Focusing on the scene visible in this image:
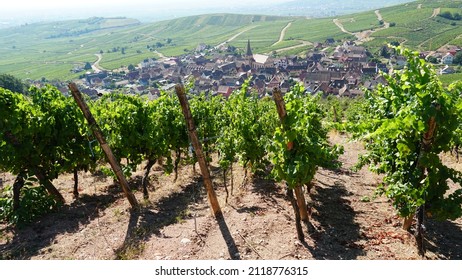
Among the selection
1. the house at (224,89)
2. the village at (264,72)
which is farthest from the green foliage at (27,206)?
the house at (224,89)

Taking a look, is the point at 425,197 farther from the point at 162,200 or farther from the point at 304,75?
the point at 304,75

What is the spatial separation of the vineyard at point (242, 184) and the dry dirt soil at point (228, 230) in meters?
0.05

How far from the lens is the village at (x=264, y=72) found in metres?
94.8

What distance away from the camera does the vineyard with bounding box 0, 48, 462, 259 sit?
8.06 m

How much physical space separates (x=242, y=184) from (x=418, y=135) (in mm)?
7722

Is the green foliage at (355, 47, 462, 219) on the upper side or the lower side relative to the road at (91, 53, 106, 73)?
upper

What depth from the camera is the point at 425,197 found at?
805 centimetres

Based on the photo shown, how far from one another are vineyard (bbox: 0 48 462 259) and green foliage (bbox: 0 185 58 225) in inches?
1.4

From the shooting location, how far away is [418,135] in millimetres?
7766

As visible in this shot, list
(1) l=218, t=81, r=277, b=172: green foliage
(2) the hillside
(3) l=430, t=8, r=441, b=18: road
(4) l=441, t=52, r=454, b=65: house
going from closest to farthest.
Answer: (1) l=218, t=81, r=277, b=172: green foliage
(4) l=441, t=52, r=454, b=65: house
(2) the hillside
(3) l=430, t=8, r=441, b=18: road

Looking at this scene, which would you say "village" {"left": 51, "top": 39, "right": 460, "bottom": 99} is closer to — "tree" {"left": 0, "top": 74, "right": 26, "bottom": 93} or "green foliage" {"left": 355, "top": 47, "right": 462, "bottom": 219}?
"tree" {"left": 0, "top": 74, "right": 26, "bottom": 93}

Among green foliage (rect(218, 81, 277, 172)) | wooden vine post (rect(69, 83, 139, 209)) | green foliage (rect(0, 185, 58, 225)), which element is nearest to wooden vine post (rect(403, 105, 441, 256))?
green foliage (rect(218, 81, 277, 172))

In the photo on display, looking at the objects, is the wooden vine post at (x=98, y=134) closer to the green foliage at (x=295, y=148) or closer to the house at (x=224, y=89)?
the green foliage at (x=295, y=148)

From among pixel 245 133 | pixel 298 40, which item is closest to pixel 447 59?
pixel 298 40
